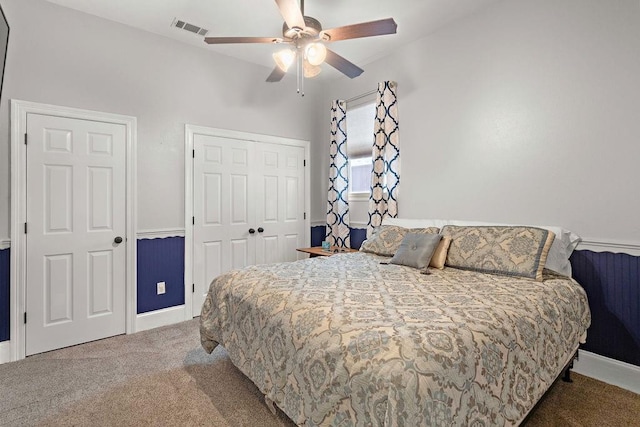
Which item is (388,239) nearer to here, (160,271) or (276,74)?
(276,74)

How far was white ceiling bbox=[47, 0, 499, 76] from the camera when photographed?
2.71m

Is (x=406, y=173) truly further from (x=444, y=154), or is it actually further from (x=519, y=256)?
(x=519, y=256)

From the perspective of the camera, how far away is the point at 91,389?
82.6 inches

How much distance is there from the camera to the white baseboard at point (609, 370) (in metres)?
2.10

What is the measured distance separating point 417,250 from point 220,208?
2.23m

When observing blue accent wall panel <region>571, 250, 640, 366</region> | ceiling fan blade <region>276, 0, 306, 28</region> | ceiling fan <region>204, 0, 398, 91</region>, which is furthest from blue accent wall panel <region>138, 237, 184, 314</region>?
blue accent wall panel <region>571, 250, 640, 366</region>

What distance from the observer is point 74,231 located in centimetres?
280

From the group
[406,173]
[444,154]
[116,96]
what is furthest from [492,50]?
[116,96]

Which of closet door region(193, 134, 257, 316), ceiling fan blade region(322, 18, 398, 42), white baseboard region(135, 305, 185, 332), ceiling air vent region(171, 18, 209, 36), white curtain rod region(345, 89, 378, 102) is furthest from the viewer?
white curtain rod region(345, 89, 378, 102)

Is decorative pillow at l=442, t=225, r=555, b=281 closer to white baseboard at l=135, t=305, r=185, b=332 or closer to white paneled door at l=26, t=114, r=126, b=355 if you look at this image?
white baseboard at l=135, t=305, r=185, b=332

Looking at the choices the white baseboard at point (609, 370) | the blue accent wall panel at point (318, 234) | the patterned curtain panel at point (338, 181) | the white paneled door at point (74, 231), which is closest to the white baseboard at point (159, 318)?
the white paneled door at point (74, 231)

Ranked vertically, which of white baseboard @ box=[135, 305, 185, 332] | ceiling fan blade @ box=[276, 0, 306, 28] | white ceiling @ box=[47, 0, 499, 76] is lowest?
white baseboard @ box=[135, 305, 185, 332]

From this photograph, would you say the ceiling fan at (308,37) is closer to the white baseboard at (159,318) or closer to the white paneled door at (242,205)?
the white paneled door at (242,205)

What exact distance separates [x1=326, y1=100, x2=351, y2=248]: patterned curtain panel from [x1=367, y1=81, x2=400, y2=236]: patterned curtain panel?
1.74 ft
